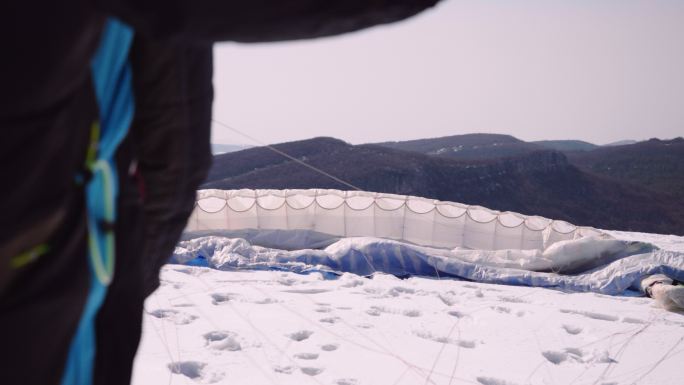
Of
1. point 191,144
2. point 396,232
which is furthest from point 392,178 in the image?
point 191,144

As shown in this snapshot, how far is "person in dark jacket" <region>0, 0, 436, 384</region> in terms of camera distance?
0.68 m

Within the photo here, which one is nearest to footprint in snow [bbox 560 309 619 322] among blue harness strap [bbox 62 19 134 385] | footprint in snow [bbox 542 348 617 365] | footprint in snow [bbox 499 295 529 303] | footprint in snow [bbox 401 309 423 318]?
footprint in snow [bbox 499 295 529 303]

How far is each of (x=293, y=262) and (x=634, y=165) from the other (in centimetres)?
2226

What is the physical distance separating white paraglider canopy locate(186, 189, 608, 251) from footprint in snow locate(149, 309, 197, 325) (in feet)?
12.8

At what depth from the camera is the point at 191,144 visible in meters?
1.10

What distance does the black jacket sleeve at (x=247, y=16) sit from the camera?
2.29ft

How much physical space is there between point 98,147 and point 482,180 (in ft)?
61.5

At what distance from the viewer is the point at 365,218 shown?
866cm

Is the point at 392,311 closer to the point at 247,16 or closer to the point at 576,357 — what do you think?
the point at 576,357

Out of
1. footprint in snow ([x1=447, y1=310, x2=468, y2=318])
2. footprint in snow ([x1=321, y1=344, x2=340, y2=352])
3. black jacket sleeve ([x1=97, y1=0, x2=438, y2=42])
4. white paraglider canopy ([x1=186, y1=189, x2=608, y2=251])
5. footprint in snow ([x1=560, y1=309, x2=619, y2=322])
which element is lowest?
footprint in snow ([x1=560, y1=309, x2=619, y2=322])

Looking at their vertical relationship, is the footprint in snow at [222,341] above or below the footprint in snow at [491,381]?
above

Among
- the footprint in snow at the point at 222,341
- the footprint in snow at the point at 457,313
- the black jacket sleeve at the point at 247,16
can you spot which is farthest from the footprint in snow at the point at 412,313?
the black jacket sleeve at the point at 247,16

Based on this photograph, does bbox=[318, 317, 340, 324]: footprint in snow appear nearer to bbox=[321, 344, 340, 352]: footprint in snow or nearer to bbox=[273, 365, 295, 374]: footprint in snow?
bbox=[321, 344, 340, 352]: footprint in snow

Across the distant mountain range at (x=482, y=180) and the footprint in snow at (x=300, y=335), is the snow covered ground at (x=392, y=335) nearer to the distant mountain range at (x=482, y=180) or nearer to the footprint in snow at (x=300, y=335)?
the footprint in snow at (x=300, y=335)
